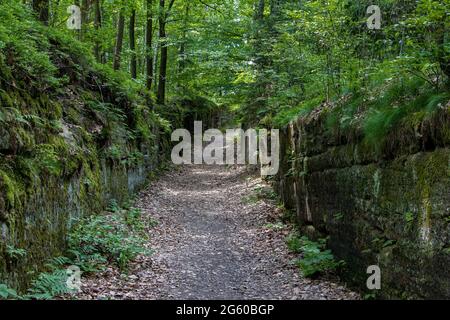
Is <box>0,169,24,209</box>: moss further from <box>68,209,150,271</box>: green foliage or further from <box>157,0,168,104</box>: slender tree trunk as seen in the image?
<box>157,0,168,104</box>: slender tree trunk

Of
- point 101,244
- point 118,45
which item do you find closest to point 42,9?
point 118,45

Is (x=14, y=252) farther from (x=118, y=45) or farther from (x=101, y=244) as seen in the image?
(x=118, y=45)

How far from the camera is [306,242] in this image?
852 centimetres

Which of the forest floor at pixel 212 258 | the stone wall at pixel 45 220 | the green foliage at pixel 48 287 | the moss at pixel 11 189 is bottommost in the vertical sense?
the forest floor at pixel 212 258

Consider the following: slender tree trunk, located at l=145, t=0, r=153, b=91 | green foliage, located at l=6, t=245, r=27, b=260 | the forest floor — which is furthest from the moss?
slender tree trunk, located at l=145, t=0, r=153, b=91

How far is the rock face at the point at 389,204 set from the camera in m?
4.51

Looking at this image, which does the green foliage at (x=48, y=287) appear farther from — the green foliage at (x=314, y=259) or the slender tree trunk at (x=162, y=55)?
the slender tree trunk at (x=162, y=55)

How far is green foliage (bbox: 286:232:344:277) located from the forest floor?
178 millimetres

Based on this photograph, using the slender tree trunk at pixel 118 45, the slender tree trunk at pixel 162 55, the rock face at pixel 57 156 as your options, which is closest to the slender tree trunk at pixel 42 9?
the rock face at pixel 57 156

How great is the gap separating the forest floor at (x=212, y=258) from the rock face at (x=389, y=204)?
0.90 m

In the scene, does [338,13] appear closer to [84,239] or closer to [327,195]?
[327,195]

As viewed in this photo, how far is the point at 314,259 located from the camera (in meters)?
7.45

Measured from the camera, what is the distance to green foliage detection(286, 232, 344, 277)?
7156mm
